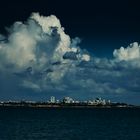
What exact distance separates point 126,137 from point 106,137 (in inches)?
166

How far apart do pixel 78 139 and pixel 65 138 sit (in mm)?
2698

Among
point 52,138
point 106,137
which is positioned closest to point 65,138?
point 52,138

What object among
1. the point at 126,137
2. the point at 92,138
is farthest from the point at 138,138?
the point at 92,138

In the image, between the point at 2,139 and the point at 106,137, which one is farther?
the point at 106,137

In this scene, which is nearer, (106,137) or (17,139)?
(17,139)

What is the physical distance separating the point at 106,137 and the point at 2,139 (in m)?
22.8

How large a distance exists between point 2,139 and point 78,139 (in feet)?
50.3

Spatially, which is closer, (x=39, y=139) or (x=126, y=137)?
(x=39, y=139)

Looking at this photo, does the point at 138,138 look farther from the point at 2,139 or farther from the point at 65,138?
the point at 2,139

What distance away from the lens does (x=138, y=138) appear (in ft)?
326

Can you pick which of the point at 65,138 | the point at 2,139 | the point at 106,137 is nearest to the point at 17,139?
the point at 2,139

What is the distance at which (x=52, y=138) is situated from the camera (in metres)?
95.4

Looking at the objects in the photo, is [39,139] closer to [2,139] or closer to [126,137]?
[2,139]

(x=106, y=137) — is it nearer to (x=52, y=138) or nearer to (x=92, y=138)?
(x=92, y=138)
